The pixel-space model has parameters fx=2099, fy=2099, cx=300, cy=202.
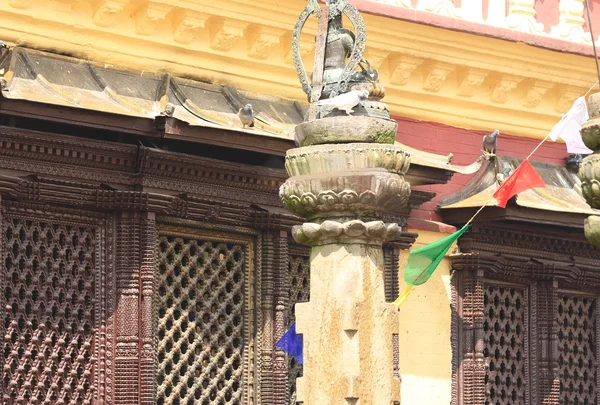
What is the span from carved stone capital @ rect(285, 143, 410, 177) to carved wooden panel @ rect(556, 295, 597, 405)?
7621 mm

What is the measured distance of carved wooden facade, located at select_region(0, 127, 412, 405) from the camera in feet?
50.5

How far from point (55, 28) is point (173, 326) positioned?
2.47 m

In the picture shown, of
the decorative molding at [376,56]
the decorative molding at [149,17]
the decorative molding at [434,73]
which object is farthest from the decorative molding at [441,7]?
the decorative molding at [149,17]

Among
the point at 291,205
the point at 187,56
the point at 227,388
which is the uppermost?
the point at 187,56

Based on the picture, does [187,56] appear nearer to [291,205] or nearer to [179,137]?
[179,137]

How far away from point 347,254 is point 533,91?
24.9 feet

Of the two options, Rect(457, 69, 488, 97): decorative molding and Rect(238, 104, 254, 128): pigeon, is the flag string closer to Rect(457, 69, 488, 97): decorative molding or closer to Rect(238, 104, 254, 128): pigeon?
Rect(457, 69, 488, 97): decorative molding

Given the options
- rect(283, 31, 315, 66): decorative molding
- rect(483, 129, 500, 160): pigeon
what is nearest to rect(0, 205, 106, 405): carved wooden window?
rect(283, 31, 315, 66): decorative molding

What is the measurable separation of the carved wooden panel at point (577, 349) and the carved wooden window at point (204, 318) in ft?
12.6

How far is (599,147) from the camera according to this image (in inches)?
537

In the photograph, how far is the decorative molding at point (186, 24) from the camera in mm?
16609

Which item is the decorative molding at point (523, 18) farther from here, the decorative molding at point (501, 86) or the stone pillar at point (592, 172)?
the stone pillar at point (592, 172)

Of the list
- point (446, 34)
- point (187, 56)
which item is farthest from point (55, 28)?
point (446, 34)

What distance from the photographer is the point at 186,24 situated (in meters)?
16.6
